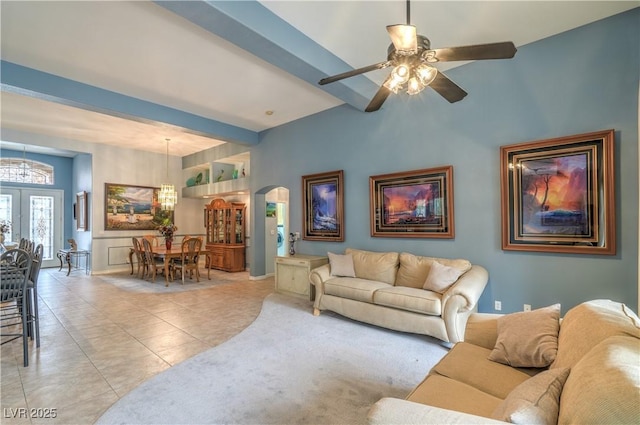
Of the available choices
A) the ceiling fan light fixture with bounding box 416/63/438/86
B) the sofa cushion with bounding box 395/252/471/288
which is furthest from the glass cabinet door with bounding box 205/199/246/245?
the ceiling fan light fixture with bounding box 416/63/438/86

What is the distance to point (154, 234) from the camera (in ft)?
28.8

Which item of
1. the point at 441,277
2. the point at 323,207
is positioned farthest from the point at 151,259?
the point at 441,277

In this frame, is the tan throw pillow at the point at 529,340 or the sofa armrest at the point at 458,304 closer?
the tan throw pillow at the point at 529,340

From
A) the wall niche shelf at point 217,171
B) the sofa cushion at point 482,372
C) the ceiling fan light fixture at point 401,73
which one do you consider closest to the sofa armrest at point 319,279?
the sofa cushion at point 482,372

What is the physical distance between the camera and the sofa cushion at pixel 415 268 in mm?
3822

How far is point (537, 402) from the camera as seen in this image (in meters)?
1.06

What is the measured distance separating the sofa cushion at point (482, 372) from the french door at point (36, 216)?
424 inches

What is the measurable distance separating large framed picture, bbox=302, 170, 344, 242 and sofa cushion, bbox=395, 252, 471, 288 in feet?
4.44

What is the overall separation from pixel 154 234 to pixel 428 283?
7912 mm

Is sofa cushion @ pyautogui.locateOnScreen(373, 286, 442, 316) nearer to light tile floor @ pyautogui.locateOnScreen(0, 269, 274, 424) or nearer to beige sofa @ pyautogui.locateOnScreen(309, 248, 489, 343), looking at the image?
beige sofa @ pyautogui.locateOnScreen(309, 248, 489, 343)

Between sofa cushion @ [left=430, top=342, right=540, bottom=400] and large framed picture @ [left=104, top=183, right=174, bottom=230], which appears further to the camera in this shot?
large framed picture @ [left=104, top=183, right=174, bottom=230]

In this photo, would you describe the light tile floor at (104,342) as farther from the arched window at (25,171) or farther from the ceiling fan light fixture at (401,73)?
the arched window at (25,171)

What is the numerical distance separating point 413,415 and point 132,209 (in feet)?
30.0

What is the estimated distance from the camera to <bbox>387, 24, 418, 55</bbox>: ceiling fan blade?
1962 millimetres
